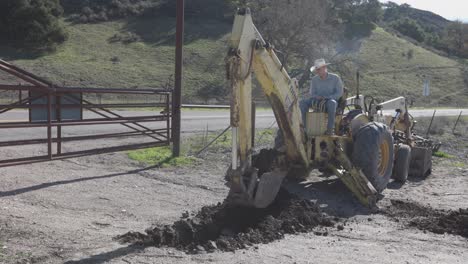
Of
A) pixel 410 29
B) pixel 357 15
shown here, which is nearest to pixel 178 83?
pixel 357 15

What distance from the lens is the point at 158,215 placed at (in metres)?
8.15

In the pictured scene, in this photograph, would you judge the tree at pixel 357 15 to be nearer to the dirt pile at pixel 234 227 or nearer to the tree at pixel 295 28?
the tree at pixel 295 28

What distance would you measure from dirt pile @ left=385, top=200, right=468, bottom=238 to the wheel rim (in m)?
1.16

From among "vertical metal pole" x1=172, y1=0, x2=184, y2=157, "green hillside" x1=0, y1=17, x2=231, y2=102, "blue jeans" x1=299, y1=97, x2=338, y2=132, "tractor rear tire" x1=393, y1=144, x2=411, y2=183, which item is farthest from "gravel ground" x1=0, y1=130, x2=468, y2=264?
"green hillside" x1=0, y1=17, x2=231, y2=102

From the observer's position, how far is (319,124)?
372 inches

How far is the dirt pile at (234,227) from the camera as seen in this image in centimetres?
659

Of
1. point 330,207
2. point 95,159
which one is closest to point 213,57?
point 95,159

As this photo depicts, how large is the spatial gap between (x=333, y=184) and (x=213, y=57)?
41.5m

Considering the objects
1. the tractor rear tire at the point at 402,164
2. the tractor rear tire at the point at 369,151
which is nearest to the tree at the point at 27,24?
the tractor rear tire at the point at 402,164

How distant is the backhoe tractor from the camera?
7.26 m

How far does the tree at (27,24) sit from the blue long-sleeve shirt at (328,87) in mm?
41606

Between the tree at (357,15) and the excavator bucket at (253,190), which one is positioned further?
the tree at (357,15)

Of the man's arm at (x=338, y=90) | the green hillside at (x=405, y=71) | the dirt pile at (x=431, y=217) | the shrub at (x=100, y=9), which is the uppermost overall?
the shrub at (x=100, y=9)

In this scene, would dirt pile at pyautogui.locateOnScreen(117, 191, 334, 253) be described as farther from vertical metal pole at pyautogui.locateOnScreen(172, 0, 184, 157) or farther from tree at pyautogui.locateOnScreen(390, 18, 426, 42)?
tree at pyautogui.locateOnScreen(390, 18, 426, 42)
